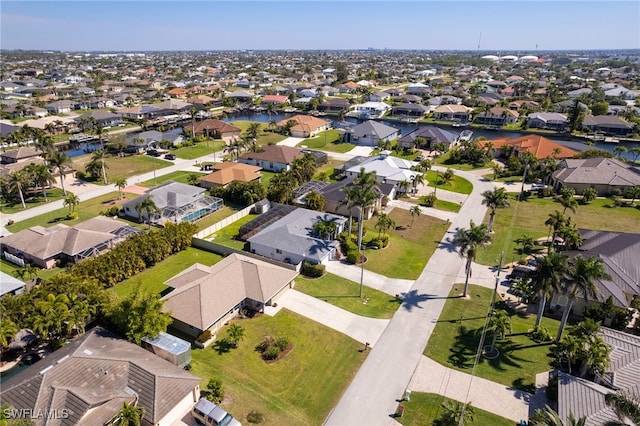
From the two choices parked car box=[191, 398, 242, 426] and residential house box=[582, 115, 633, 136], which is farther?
residential house box=[582, 115, 633, 136]

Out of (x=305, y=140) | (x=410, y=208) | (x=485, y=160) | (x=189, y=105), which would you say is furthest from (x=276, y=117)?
(x=410, y=208)

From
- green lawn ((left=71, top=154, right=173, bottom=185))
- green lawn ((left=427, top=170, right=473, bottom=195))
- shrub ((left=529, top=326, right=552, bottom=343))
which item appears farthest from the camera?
green lawn ((left=71, top=154, right=173, bottom=185))

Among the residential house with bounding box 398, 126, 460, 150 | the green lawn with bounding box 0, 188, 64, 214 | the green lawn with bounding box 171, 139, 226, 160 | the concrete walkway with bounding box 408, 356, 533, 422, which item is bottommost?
the concrete walkway with bounding box 408, 356, 533, 422

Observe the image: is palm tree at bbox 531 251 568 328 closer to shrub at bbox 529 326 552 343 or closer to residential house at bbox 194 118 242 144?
shrub at bbox 529 326 552 343

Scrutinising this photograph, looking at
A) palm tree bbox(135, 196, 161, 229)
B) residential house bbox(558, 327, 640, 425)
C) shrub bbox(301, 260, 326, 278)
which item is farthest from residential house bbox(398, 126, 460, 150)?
residential house bbox(558, 327, 640, 425)

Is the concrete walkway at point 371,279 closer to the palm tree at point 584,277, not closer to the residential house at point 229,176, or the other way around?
the palm tree at point 584,277

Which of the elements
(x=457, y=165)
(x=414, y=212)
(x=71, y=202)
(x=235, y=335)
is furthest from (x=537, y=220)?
(x=71, y=202)

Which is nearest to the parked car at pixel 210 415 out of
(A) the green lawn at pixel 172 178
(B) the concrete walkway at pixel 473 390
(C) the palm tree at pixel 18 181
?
(B) the concrete walkway at pixel 473 390
